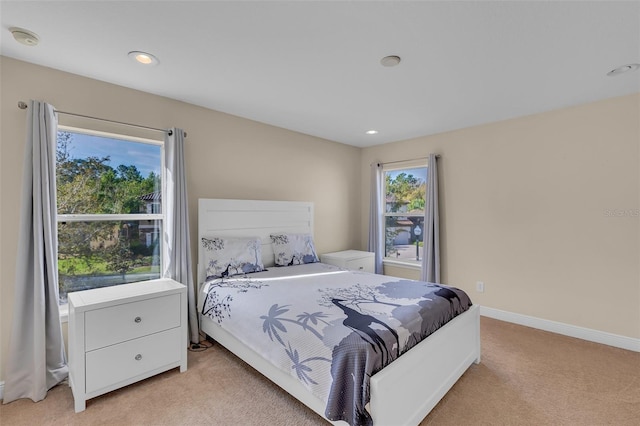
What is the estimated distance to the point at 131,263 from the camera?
105 inches

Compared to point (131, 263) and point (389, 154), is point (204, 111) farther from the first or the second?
point (389, 154)

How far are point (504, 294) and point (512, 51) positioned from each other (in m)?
2.63

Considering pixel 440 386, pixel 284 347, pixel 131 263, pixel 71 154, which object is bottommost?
pixel 440 386

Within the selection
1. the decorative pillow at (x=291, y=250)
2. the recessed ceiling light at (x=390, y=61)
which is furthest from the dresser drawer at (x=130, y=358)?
the recessed ceiling light at (x=390, y=61)

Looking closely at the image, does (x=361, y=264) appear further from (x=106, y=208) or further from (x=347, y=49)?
(x=106, y=208)

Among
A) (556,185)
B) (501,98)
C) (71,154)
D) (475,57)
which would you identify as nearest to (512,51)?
(475,57)

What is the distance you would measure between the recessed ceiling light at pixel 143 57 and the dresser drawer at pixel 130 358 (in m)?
2.00

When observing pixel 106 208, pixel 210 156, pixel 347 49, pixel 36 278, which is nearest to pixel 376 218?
pixel 210 156

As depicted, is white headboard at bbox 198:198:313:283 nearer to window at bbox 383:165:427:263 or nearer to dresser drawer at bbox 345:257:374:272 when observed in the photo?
dresser drawer at bbox 345:257:374:272

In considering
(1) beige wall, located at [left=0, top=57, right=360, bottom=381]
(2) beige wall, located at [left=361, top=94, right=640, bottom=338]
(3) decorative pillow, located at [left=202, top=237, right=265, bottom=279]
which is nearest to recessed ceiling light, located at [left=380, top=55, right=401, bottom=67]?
(1) beige wall, located at [left=0, top=57, right=360, bottom=381]

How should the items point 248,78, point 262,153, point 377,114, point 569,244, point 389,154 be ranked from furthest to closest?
1. point 389,154
2. point 262,153
3. point 377,114
4. point 569,244
5. point 248,78

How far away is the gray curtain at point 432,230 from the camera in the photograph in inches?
149

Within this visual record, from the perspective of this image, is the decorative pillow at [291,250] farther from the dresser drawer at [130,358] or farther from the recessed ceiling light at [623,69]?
the recessed ceiling light at [623,69]

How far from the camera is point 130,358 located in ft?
6.77
